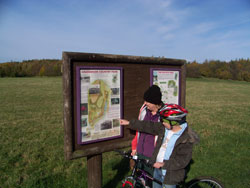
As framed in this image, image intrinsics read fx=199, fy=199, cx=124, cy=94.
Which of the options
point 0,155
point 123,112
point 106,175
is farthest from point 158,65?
point 0,155

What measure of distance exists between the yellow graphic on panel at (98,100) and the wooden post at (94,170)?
541 millimetres

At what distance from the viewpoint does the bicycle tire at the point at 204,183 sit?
298 centimetres

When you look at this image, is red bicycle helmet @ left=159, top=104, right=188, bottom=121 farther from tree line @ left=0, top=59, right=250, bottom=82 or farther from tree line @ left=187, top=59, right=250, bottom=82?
tree line @ left=187, top=59, right=250, bottom=82

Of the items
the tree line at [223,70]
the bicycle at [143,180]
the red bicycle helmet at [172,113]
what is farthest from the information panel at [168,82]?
the tree line at [223,70]

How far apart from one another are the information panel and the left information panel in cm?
71

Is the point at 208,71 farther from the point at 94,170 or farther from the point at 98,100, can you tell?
the point at 98,100

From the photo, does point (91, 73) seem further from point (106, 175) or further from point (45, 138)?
point (45, 138)

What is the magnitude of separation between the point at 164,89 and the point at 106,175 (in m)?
2.40

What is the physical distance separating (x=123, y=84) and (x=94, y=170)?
48.2 inches

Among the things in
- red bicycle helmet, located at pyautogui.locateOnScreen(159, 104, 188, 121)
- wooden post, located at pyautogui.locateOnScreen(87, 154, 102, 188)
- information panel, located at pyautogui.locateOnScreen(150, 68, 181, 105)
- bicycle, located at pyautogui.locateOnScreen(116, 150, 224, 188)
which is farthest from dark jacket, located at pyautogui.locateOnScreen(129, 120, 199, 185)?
information panel, located at pyautogui.locateOnScreen(150, 68, 181, 105)

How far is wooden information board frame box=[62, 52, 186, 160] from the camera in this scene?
2.19 m

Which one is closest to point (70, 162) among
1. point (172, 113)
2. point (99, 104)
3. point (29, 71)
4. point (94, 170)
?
point (94, 170)

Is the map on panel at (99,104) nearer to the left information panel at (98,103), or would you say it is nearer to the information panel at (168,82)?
the left information panel at (98,103)

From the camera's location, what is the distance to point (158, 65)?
3070mm
